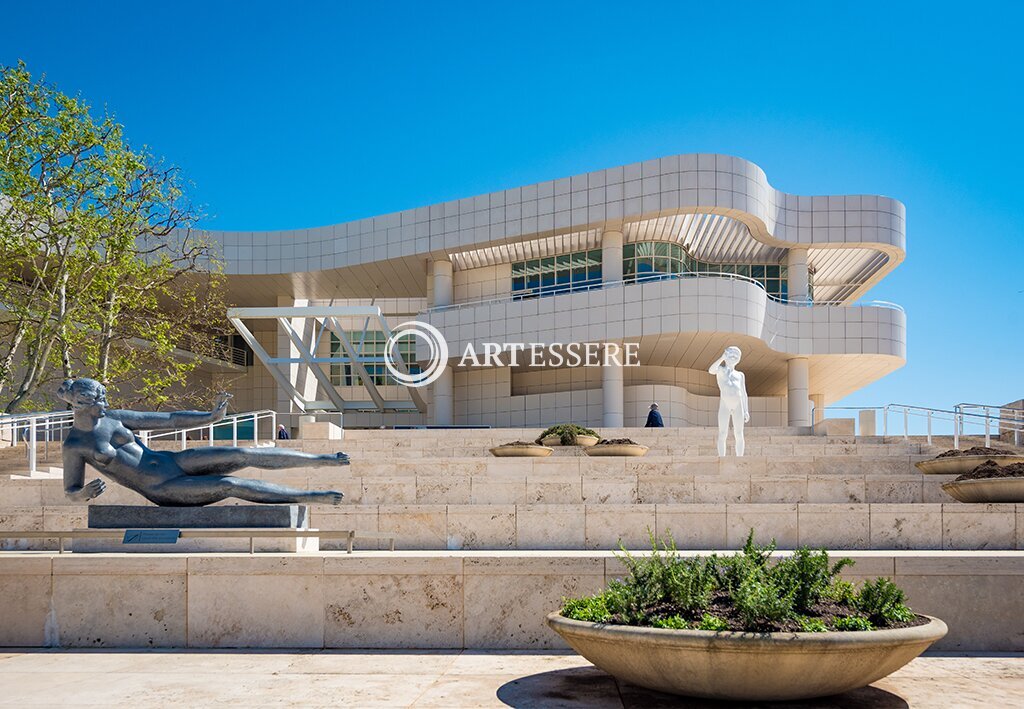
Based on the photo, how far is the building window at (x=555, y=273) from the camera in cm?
3794

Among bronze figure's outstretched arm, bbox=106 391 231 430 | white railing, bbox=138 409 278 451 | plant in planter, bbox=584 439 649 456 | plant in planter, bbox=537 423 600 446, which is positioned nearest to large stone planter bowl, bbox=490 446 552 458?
plant in planter, bbox=584 439 649 456

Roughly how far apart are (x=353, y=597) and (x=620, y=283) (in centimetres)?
2692

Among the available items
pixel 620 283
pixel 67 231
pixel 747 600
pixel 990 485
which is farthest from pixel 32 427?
pixel 620 283

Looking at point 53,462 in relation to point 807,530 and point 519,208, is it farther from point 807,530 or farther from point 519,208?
point 519,208

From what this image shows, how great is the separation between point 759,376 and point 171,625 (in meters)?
35.3

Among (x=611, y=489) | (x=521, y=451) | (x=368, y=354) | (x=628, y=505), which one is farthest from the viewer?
(x=368, y=354)

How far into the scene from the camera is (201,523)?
9.72 metres

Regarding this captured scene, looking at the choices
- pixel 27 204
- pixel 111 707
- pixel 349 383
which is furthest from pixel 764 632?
pixel 349 383

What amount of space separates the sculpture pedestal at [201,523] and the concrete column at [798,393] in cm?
2900

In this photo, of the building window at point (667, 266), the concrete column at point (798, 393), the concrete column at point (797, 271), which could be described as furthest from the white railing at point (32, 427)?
the concrete column at point (797, 271)

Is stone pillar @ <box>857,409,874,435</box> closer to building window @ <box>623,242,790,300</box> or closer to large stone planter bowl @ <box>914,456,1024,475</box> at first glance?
building window @ <box>623,242,790,300</box>

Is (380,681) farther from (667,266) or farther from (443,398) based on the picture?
(443,398)

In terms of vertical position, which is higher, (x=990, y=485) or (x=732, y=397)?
(x=732, y=397)

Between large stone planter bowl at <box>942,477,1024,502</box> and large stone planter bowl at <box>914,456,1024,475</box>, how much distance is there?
1.84m
